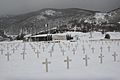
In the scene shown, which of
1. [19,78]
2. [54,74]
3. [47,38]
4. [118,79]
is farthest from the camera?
[47,38]

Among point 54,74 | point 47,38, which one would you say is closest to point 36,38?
point 47,38

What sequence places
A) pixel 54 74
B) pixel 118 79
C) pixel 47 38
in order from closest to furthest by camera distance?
1. pixel 118 79
2. pixel 54 74
3. pixel 47 38

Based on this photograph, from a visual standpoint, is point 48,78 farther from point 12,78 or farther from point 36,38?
point 36,38

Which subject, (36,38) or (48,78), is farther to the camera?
(36,38)

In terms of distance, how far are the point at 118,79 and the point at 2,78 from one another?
4.61 metres

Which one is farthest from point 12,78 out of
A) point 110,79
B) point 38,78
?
point 110,79

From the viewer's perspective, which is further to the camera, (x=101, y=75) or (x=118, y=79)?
(x=101, y=75)

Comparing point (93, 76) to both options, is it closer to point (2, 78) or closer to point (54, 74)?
point (54, 74)

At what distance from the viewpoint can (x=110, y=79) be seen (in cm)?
789

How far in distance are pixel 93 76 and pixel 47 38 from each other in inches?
2986

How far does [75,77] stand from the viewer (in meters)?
8.42

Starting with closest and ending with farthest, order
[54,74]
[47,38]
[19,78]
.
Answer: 1. [19,78]
2. [54,74]
3. [47,38]

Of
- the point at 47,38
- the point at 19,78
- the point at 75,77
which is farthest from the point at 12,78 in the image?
the point at 47,38

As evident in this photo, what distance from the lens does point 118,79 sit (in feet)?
25.7
